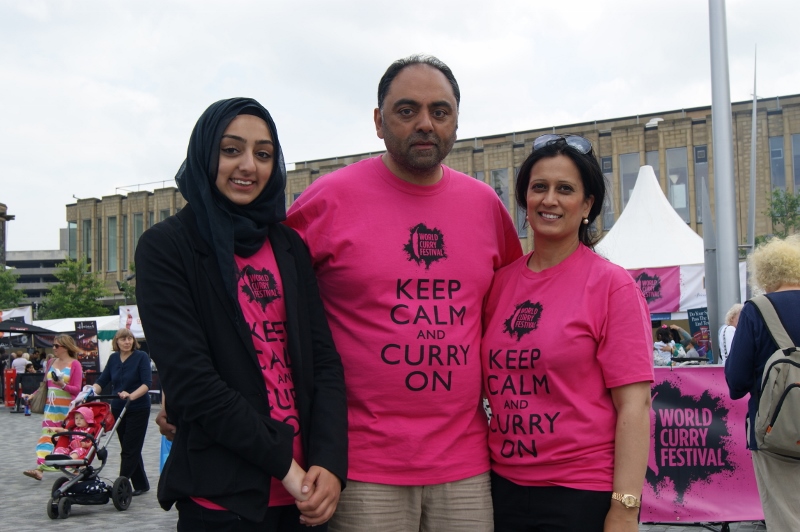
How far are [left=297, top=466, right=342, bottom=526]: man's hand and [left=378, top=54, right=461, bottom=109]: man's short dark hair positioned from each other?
4.62 ft

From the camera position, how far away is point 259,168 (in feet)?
8.20

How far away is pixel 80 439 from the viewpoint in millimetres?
9250

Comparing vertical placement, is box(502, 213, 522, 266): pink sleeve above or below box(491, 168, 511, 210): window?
below

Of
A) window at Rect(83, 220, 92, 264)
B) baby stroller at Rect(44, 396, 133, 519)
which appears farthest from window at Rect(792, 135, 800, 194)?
window at Rect(83, 220, 92, 264)

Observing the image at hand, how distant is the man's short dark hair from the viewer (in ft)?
9.75

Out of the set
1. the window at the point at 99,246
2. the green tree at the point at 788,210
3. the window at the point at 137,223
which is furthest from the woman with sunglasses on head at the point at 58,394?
the window at the point at 99,246

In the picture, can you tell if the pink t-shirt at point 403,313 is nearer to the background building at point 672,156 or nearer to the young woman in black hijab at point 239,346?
the young woman in black hijab at point 239,346

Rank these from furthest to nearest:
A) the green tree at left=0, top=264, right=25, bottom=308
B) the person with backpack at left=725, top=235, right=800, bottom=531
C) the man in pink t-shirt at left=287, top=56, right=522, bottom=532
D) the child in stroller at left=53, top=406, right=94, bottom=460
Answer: the green tree at left=0, top=264, right=25, bottom=308
the child in stroller at left=53, top=406, right=94, bottom=460
the person with backpack at left=725, top=235, right=800, bottom=531
the man in pink t-shirt at left=287, top=56, right=522, bottom=532

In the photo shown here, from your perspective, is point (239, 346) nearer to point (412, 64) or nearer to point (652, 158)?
point (412, 64)

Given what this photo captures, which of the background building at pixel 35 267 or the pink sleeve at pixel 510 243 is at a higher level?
the background building at pixel 35 267

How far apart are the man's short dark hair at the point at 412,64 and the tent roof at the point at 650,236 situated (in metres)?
12.3

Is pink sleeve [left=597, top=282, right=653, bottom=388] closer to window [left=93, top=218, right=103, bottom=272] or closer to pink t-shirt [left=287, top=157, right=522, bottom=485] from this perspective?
pink t-shirt [left=287, top=157, right=522, bottom=485]

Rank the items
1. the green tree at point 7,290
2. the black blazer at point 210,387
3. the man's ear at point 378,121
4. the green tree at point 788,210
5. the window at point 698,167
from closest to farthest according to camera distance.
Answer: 1. the black blazer at point 210,387
2. the man's ear at point 378,121
3. the green tree at point 788,210
4. the window at point 698,167
5. the green tree at point 7,290

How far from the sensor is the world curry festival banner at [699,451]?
6297 millimetres
